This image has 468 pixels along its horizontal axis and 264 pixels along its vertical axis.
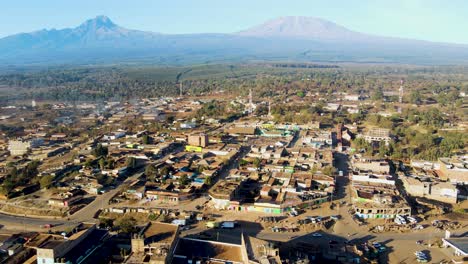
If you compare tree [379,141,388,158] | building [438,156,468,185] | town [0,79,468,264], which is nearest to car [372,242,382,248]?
town [0,79,468,264]

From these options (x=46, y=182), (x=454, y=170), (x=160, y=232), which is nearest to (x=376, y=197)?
(x=454, y=170)

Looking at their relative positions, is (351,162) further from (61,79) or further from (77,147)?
(61,79)

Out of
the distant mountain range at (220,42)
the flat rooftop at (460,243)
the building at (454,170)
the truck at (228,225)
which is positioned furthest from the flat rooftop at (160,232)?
the distant mountain range at (220,42)

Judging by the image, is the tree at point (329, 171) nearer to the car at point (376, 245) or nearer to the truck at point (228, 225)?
the car at point (376, 245)

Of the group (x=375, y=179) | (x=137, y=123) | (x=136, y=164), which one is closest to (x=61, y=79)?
(x=137, y=123)

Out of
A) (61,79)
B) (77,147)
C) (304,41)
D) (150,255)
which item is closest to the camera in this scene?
(150,255)

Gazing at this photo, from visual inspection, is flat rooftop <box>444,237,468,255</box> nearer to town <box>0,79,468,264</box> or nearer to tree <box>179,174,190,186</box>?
town <box>0,79,468,264</box>

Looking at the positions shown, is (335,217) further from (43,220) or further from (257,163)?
(43,220)
